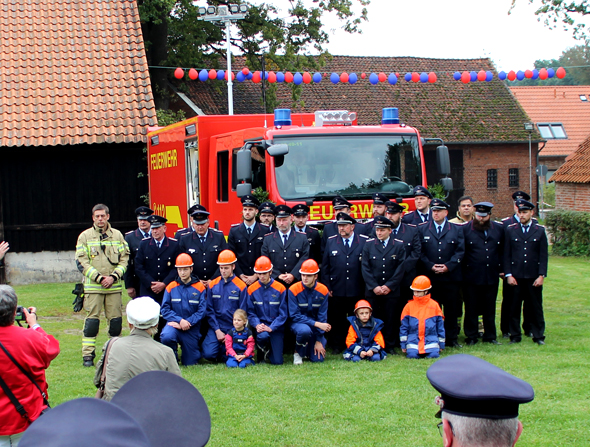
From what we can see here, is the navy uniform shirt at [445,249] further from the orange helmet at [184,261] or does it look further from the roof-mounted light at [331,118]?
the orange helmet at [184,261]

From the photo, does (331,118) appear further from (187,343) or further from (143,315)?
(143,315)

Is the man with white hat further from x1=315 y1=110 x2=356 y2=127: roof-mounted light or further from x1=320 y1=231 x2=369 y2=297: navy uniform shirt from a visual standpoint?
x1=315 y1=110 x2=356 y2=127: roof-mounted light

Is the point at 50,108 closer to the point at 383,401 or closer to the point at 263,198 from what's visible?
the point at 263,198

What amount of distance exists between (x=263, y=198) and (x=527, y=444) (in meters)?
5.45

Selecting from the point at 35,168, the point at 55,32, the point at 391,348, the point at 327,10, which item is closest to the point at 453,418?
the point at 391,348

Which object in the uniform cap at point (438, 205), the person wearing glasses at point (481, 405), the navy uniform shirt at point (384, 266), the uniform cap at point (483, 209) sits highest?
the uniform cap at point (438, 205)

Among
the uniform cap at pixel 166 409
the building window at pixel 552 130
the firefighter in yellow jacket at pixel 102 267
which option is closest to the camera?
the uniform cap at pixel 166 409

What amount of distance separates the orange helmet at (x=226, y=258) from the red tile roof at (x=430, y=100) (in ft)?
74.3

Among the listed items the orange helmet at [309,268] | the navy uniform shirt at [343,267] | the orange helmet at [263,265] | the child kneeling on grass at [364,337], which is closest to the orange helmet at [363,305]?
the child kneeling on grass at [364,337]

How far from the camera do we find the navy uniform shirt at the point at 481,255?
9.84m

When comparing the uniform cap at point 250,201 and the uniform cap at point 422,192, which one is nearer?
the uniform cap at point 250,201

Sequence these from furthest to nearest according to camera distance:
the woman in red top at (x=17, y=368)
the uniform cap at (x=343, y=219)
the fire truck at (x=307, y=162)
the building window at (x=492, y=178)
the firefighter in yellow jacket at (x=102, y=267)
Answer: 1. the building window at (x=492, y=178)
2. the fire truck at (x=307, y=162)
3. the uniform cap at (x=343, y=219)
4. the firefighter in yellow jacket at (x=102, y=267)
5. the woman in red top at (x=17, y=368)

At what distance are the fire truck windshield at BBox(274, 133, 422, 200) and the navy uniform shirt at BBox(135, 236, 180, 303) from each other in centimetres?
183

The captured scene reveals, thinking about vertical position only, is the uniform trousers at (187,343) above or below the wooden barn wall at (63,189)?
below
